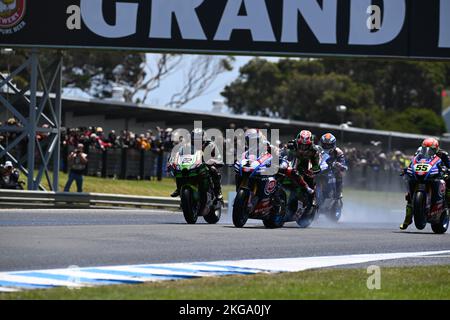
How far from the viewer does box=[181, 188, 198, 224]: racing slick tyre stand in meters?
18.1

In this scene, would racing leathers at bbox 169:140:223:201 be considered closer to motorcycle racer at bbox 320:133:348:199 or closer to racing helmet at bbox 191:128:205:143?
racing helmet at bbox 191:128:205:143

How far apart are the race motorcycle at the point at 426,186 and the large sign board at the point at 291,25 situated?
7898 mm

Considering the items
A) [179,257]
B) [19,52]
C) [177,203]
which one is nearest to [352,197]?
[177,203]

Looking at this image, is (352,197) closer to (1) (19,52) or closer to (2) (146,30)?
(2) (146,30)

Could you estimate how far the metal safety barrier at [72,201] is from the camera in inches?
949

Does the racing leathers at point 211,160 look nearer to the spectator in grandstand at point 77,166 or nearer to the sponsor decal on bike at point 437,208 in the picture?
the sponsor decal on bike at point 437,208

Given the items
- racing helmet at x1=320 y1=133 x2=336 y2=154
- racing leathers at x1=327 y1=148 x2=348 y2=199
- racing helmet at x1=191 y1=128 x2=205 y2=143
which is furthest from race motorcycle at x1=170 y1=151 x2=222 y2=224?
racing leathers at x1=327 y1=148 x2=348 y2=199

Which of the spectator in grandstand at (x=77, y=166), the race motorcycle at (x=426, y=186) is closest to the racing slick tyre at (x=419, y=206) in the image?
the race motorcycle at (x=426, y=186)

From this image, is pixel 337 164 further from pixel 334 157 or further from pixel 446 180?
pixel 446 180

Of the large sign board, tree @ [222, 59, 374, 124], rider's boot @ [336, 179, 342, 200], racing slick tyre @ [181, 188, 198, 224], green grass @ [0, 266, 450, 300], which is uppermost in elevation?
tree @ [222, 59, 374, 124]

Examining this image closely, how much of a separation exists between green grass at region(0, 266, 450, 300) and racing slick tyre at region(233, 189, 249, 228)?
5351 mm

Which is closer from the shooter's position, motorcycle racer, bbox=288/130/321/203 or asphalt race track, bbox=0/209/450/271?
asphalt race track, bbox=0/209/450/271

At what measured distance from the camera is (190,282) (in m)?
10.8

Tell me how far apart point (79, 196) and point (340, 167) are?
6.46 m
